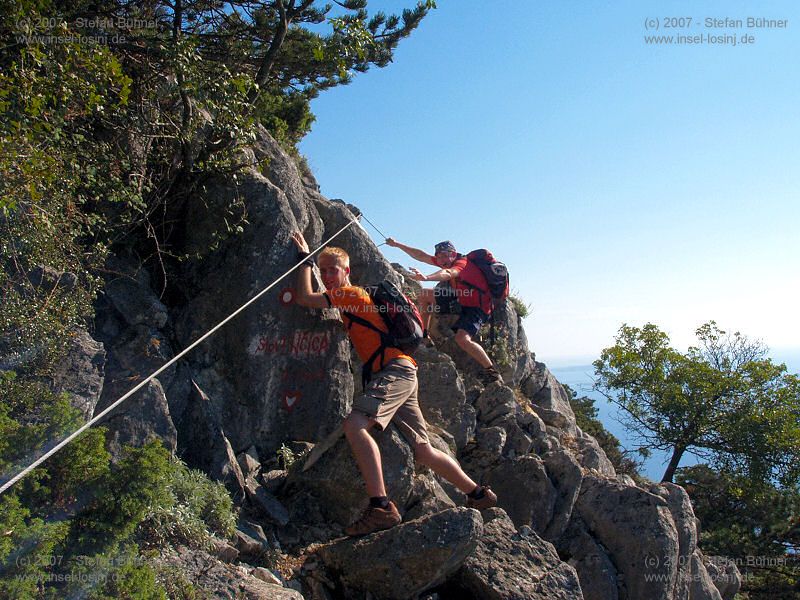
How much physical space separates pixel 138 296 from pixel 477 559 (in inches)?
208

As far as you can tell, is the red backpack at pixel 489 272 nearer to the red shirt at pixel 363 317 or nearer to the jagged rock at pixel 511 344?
the jagged rock at pixel 511 344

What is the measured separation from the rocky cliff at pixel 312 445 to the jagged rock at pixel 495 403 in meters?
0.03

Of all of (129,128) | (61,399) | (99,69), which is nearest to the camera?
(61,399)

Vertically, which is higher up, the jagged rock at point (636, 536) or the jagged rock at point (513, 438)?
the jagged rock at point (513, 438)

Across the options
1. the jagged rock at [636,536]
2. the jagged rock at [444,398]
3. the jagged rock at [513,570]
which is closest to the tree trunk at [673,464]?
the jagged rock at [636,536]

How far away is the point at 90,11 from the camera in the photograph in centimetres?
853

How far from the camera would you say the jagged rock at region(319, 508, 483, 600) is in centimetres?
611

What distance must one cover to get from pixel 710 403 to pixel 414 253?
14343mm

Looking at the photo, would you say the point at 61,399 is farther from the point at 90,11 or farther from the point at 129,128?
the point at 90,11

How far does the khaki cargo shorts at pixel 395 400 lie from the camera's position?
21.7ft

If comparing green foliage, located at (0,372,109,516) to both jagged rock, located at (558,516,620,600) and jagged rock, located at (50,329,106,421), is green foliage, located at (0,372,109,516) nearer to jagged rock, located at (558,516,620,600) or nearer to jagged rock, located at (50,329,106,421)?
jagged rock, located at (50,329,106,421)

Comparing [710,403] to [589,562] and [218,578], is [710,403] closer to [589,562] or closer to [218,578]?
[589,562]

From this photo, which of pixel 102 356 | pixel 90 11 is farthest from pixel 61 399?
pixel 90 11

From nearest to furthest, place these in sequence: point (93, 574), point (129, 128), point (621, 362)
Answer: point (93, 574) → point (129, 128) → point (621, 362)
